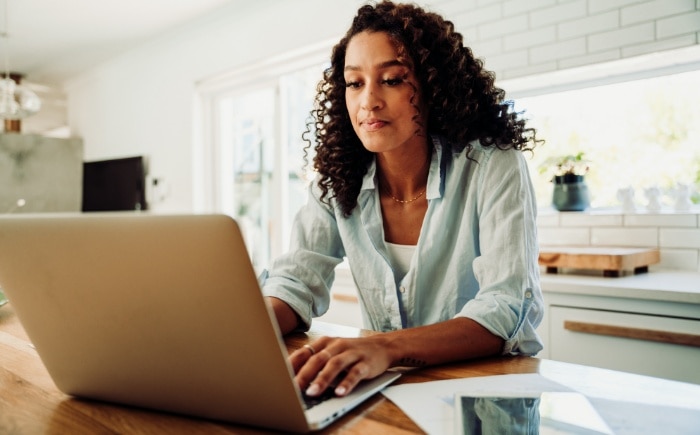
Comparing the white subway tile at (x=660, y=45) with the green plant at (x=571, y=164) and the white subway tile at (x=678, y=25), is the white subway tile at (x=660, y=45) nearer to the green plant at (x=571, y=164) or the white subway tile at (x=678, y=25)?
the white subway tile at (x=678, y=25)

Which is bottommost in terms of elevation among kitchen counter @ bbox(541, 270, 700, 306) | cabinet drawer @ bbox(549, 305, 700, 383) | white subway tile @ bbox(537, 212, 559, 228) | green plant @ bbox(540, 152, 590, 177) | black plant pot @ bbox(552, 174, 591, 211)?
cabinet drawer @ bbox(549, 305, 700, 383)

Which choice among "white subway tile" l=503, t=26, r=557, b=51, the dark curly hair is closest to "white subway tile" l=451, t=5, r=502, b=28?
"white subway tile" l=503, t=26, r=557, b=51

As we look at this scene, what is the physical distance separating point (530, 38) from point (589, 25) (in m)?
0.26

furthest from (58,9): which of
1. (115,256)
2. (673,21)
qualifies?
(115,256)

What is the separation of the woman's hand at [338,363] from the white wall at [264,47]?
205 cm

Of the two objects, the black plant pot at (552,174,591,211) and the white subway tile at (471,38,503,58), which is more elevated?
the white subway tile at (471,38,503,58)

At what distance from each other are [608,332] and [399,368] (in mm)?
1327

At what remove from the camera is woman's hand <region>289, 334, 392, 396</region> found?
674 millimetres

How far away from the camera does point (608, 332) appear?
72.7 inches

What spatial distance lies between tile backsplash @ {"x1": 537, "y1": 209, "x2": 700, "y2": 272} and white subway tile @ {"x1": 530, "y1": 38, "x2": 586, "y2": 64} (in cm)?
73

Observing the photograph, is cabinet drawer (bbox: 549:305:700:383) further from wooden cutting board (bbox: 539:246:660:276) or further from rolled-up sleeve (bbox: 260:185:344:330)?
rolled-up sleeve (bbox: 260:185:344:330)

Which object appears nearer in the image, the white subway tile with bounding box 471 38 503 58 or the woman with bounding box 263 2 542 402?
the woman with bounding box 263 2 542 402

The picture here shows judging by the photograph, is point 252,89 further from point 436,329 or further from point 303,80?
point 436,329

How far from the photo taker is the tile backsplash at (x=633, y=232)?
87.6 inches
